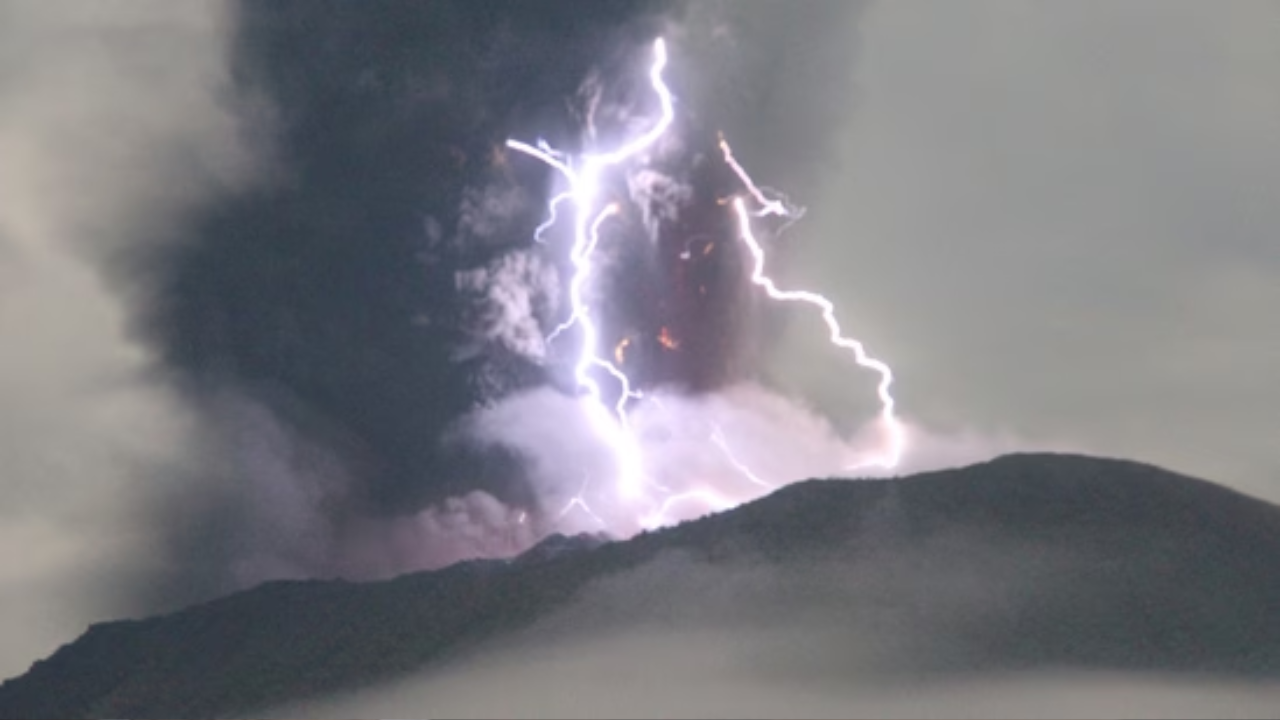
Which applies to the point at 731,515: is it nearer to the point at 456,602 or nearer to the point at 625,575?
the point at 625,575

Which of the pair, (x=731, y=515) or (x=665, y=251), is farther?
(x=665, y=251)

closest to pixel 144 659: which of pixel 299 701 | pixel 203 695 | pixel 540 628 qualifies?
pixel 203 695

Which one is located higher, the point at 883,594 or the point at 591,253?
the point at 591,253

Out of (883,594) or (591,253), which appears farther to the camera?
(591,253)

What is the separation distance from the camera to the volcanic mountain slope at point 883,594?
21.8 metres

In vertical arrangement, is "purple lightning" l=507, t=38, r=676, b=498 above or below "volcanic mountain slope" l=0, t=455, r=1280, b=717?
above

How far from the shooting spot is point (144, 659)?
29.4 m

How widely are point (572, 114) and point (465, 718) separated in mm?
13592

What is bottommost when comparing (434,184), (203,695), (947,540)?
(203,695)

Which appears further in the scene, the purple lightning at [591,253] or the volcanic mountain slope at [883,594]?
the purple lightning at [591,253]

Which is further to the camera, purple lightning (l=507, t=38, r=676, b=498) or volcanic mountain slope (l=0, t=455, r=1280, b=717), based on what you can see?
purple lightning (l=507, t=38, r=676, b=498)

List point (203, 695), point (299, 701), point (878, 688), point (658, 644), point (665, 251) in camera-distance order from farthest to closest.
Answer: point (665, 251), point (203, 695), point (299, 701), point (658, 644), point (878, 688)

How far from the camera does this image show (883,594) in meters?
23.3

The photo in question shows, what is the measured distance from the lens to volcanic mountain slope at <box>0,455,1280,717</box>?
2178cm
